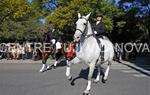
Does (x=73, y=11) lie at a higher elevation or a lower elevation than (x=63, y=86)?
higher

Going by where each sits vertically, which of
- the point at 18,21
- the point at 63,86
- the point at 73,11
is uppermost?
the point at 73,11

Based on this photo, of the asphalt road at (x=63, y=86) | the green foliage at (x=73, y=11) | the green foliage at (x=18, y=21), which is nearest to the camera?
the asphalt road at (x=63, y=86)

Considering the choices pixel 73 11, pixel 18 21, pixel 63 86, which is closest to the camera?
pixel 63 86

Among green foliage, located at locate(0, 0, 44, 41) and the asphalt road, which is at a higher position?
green foliage, located at locate(0, 0, 44, 41)

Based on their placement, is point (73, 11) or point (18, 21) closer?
point (18, 21)

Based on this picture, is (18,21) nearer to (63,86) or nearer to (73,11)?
(73,11)

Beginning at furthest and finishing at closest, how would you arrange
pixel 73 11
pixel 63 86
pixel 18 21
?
1. pixel 73 11
2. pixel 18 21
3. pixel 63 86

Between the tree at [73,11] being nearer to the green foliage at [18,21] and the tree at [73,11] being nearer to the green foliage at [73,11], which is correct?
the green foliage at [73,11]

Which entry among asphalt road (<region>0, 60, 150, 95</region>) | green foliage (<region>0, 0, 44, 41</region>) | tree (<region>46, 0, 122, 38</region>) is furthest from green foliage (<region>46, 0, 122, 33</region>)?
asphalt road (<region>0, 60, 150, 95</region>)

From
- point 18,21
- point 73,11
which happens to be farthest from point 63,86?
point 73,11

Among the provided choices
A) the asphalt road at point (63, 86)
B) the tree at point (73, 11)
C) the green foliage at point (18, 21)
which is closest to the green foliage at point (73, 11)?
the tree at point (73, 11)

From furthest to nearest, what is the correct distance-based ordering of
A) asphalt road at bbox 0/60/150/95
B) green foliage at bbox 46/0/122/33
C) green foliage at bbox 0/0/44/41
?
green foliage at bbox 46/0/122/33, green foliage at bbox 0/0/44/41, asphalt road at bbox 0/60/150/95

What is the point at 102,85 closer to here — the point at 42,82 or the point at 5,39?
the point at 42,82

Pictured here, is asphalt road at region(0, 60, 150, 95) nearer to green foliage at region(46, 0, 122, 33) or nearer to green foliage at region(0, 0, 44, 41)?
green foliage at region(0, 0, 44, 41)
